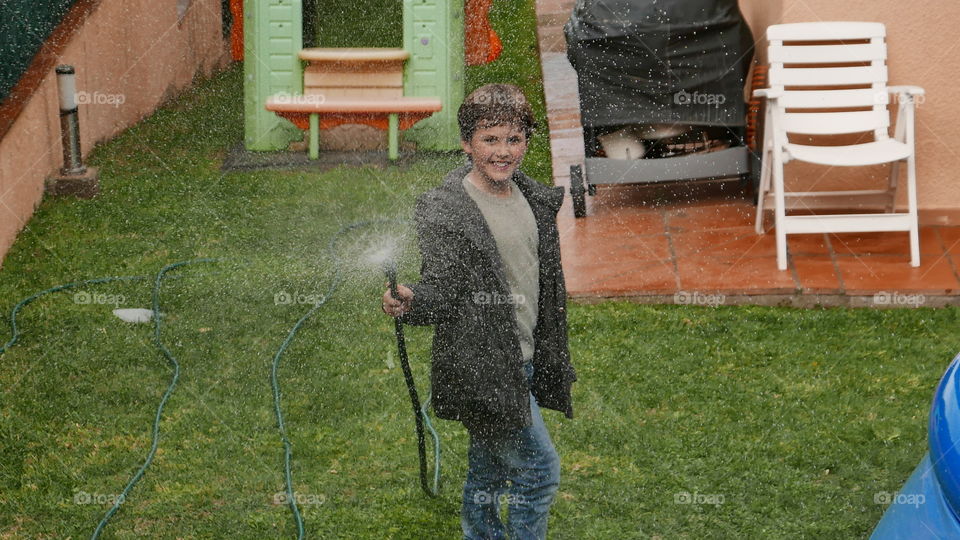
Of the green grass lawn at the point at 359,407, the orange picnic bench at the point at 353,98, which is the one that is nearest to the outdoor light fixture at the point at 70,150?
the green grass lawn at the point at 359,407

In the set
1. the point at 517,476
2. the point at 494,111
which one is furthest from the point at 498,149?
the point at 517,476

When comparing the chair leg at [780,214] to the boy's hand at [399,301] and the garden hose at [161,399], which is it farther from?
the boy's hand at [399,301]

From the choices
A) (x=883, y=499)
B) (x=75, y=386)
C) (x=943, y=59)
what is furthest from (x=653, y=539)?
(x=943, y=59)

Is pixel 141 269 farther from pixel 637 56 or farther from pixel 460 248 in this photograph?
pixel 460 248

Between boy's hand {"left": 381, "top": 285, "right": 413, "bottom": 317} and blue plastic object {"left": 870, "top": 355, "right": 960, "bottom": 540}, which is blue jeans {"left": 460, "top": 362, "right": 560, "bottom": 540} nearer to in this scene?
boy's hand {"left": 381, "top": 285, "right": 413, "bottom": 317}

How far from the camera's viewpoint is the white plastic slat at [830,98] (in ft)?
24.6

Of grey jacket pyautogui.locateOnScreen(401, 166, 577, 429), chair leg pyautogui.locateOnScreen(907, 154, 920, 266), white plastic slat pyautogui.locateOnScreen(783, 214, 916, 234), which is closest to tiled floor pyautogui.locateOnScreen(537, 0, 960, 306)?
chair leg pyautogui.locateOnScreen(907, 154, 920, 266)

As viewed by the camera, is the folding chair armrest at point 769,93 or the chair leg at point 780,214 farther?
the folding chair armrest at point 769,93

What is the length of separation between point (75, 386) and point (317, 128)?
13.9 feet

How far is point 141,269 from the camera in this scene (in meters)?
7.25

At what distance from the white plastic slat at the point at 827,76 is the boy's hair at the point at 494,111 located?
4.15 m

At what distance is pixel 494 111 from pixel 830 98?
4.33m

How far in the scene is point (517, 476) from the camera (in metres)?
3.93

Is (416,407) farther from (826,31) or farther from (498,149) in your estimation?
(826,31)
